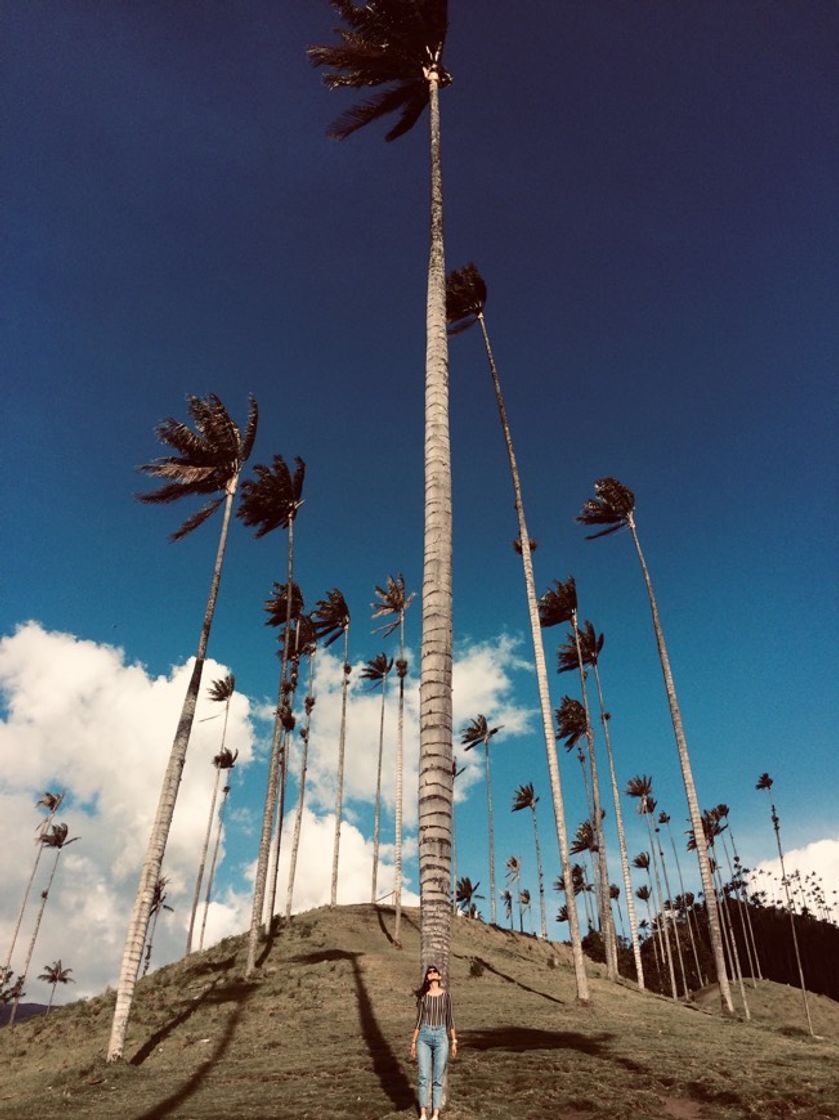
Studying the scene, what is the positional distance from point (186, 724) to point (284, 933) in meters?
19.8

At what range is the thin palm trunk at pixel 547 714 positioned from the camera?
1978 cm

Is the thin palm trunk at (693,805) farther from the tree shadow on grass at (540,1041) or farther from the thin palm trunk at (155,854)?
the thin palm trunk at (155,854)

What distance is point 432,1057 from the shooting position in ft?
24.2

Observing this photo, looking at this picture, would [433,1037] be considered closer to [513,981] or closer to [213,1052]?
[213,1052]

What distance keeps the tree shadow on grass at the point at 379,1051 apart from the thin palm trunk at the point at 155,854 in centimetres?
588

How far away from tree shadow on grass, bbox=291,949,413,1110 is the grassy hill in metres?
0.06

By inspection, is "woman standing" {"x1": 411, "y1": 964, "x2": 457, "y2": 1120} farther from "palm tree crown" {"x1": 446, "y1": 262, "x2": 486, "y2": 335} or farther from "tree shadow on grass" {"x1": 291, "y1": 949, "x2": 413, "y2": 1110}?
"palm tree crown" {"x1": 446, "y1": 262, "x2": 486, "y2": 335}

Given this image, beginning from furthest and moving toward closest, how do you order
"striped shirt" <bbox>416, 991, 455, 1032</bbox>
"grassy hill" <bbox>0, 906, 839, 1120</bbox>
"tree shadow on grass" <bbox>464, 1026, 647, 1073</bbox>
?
1. "tree shadow on grass" <bbox>464, 1026, 647, 1073</bbox>
2. "grassy hill" <bbox>0, 906, 839, 1120</bbox>
3. "striped shirt" <bbox>416, 991, 455, 1032</bbox>

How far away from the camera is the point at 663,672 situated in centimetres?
2781

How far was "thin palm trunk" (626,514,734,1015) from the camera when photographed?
23266 millimetres

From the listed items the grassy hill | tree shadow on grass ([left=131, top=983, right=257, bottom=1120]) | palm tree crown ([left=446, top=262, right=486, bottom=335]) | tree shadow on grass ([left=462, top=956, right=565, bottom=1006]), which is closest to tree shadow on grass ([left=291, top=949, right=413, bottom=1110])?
the grassy hill

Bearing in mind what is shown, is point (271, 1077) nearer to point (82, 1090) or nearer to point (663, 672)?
point (82, 1090)

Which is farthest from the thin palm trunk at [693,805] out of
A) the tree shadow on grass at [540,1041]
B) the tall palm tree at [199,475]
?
the tall palm tree at [199,475]

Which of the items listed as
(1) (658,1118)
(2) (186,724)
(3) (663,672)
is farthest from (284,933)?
(1) (658,1118)
